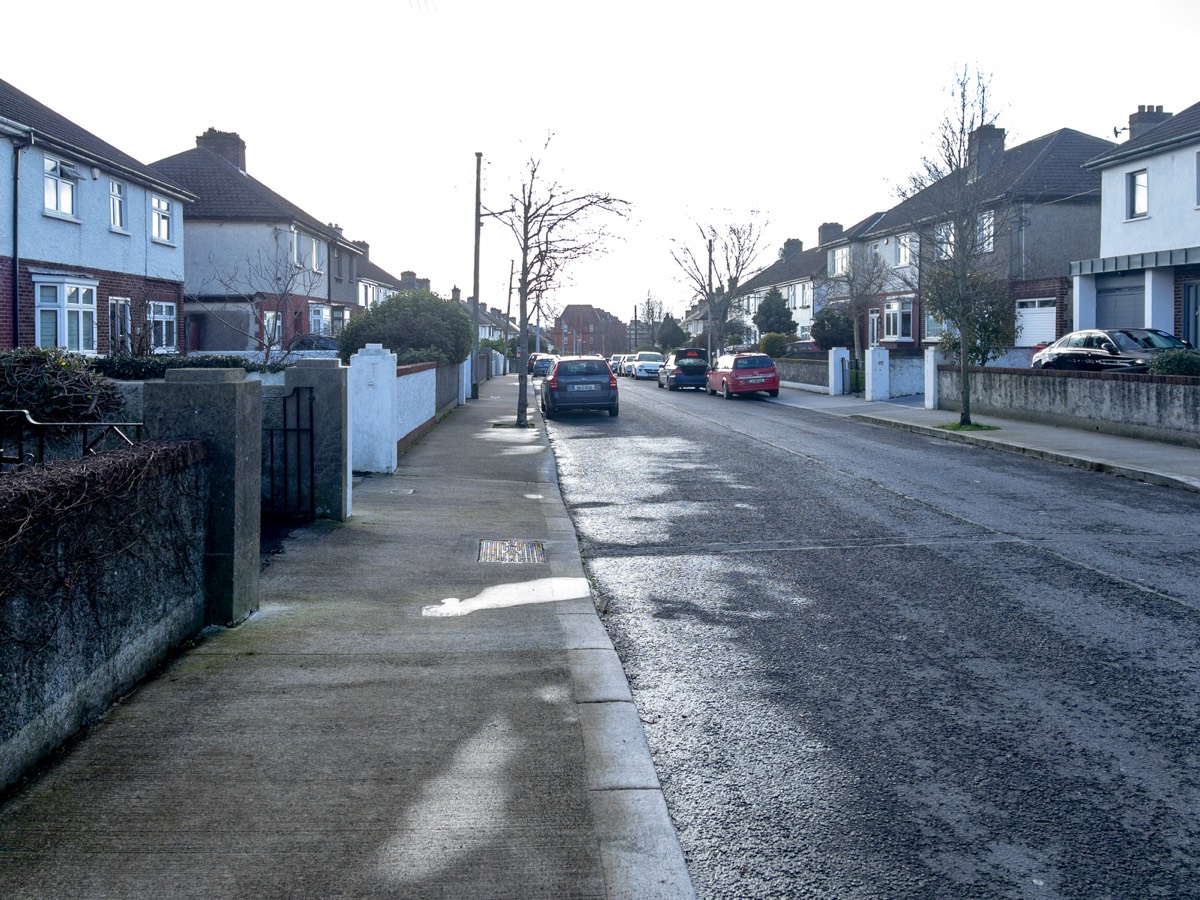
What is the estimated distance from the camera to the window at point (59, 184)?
26.2 metres

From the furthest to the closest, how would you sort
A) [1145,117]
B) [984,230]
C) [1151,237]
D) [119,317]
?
1. [1145,117]
2. [1151,237]
3. [119,317]
4. [984,230]

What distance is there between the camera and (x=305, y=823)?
13.8 ft

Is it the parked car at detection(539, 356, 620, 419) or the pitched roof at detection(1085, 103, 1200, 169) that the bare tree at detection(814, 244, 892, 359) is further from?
the parked car at detection(539, 356, 620, 419)

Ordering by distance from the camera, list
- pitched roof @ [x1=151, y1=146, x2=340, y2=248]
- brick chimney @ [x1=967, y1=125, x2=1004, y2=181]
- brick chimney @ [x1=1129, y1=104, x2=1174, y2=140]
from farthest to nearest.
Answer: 1. pitched roof @ [x1=151, y1=146, x2=340, y2=248]
2. brick chimney @ [x1=1129, y1=104, x2=1174, y2=140]
3. brick chimney @ [x1=967, y1=125, x2=1004, y2=181]

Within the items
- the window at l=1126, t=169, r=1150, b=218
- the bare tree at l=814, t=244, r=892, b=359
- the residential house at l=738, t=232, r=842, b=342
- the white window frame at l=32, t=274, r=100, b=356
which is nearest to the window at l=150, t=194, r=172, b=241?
the white window frame at l=32, t=274, r=100, b=356

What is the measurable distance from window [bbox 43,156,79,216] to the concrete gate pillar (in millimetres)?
22482

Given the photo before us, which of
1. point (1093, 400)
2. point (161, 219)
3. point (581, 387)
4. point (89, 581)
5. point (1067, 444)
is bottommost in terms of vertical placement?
point (89, 581)

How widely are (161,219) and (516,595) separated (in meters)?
29.4

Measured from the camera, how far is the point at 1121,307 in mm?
34344

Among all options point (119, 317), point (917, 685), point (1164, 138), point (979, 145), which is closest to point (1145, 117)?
point (1164, 138)

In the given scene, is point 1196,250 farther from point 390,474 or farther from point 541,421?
point 390,474

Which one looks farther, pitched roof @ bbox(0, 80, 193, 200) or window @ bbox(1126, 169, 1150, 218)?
window @ bbox(1126, 169, 1150, 218)

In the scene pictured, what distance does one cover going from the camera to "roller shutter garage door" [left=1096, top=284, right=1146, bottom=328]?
3331 centimetres

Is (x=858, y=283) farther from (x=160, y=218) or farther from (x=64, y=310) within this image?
(x=64, y=310)
